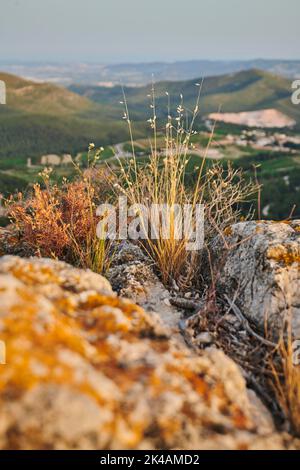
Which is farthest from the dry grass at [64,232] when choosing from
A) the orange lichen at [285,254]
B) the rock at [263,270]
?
the orange lichen at [285,254]

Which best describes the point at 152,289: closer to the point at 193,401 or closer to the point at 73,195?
the point at 73,195

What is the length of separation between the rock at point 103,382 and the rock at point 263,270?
868mm

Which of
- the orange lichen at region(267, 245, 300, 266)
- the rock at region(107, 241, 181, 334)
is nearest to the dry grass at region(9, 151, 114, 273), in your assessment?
the rock at region(107, 241, 181, 334)

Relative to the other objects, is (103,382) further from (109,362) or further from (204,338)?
(204,338)

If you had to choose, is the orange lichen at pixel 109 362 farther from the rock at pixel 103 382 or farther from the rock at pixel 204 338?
the rock at pixel 204 338

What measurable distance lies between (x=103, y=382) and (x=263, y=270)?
1.91m

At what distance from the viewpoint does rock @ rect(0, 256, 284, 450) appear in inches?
63.8

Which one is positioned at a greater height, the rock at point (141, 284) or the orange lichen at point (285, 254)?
the orange lichen at point (285, 254)

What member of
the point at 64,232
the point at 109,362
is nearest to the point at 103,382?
the point at 109,362

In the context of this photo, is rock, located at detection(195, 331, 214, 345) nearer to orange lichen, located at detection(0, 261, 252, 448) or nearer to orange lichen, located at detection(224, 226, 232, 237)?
orange lichen, located at detection(0, 261, 252, 448)

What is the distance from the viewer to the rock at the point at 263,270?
300 cm

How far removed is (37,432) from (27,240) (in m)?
2.64
